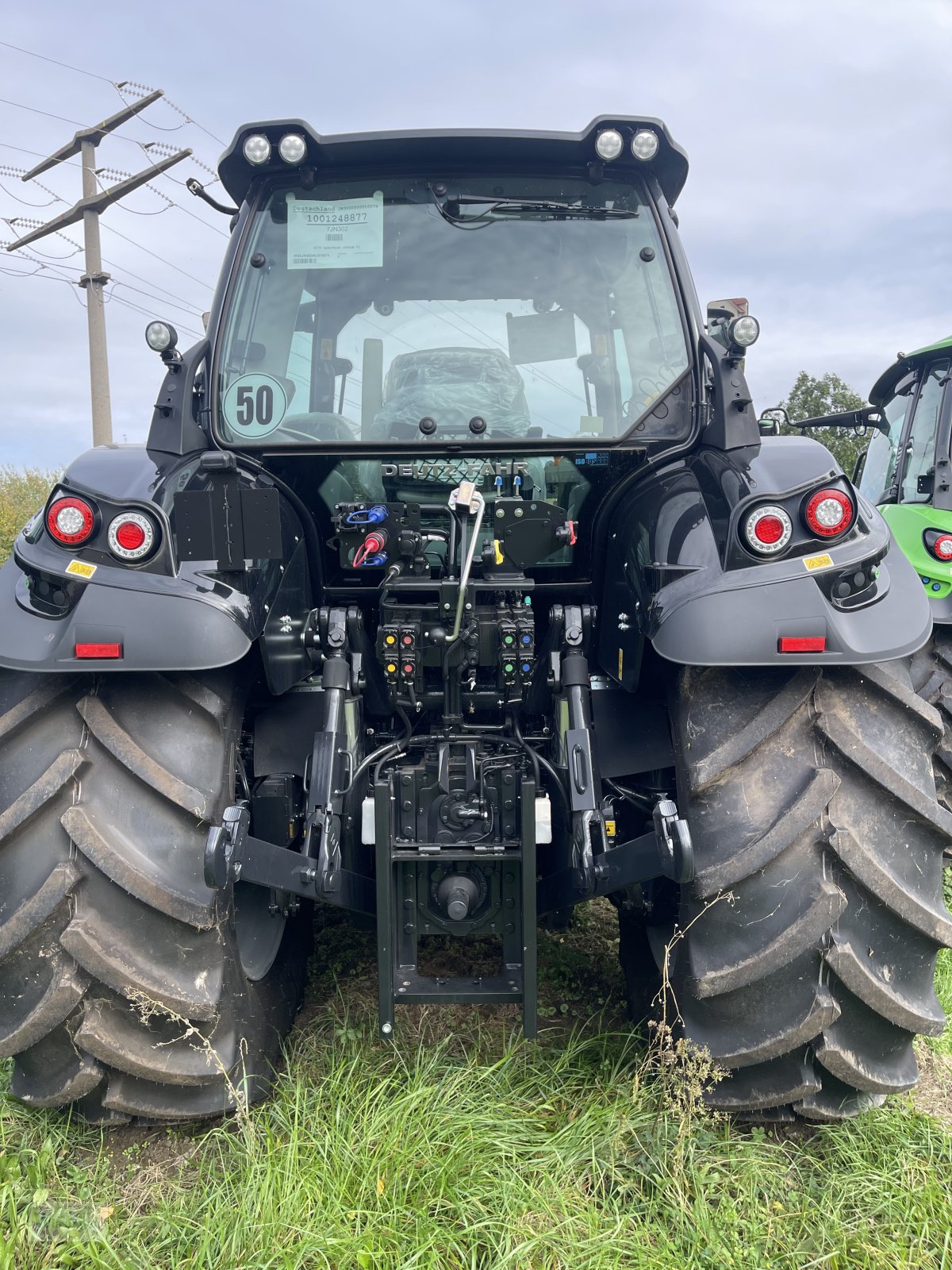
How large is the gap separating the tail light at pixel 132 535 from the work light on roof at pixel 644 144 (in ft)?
5.53

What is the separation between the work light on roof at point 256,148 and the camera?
2598 mm

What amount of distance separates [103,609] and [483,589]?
35.9 inches

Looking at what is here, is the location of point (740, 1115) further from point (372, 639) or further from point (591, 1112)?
point (372, 639)

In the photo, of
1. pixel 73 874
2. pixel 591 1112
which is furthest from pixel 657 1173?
pixel 73 874

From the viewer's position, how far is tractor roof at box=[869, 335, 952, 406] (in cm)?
577

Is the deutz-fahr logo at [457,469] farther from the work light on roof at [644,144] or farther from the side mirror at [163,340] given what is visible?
the work light on roof at [644,144]

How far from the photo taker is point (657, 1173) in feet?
6.88

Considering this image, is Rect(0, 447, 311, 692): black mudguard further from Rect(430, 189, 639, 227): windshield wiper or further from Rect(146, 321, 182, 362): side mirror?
Rect(430, 189, 639, 227): windshield wiper

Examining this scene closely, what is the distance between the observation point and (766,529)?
2078mm

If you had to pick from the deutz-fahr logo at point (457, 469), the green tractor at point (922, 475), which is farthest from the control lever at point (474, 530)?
the green tractor at point (922, 475)

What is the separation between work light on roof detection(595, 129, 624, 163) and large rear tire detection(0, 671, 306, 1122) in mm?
1767

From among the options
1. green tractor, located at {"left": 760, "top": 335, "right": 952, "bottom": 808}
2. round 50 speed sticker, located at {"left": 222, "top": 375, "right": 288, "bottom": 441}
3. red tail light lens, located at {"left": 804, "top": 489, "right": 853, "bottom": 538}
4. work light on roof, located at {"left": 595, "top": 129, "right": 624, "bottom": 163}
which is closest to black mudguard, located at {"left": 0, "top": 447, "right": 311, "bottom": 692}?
round 50 speed sticker, located at {"left": 222, "top": 375, "right": 288, "bottom": 441}

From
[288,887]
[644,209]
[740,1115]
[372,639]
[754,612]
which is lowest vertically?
[740,1115]

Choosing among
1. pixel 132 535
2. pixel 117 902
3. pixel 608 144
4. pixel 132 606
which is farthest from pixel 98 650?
pixel 608 144
